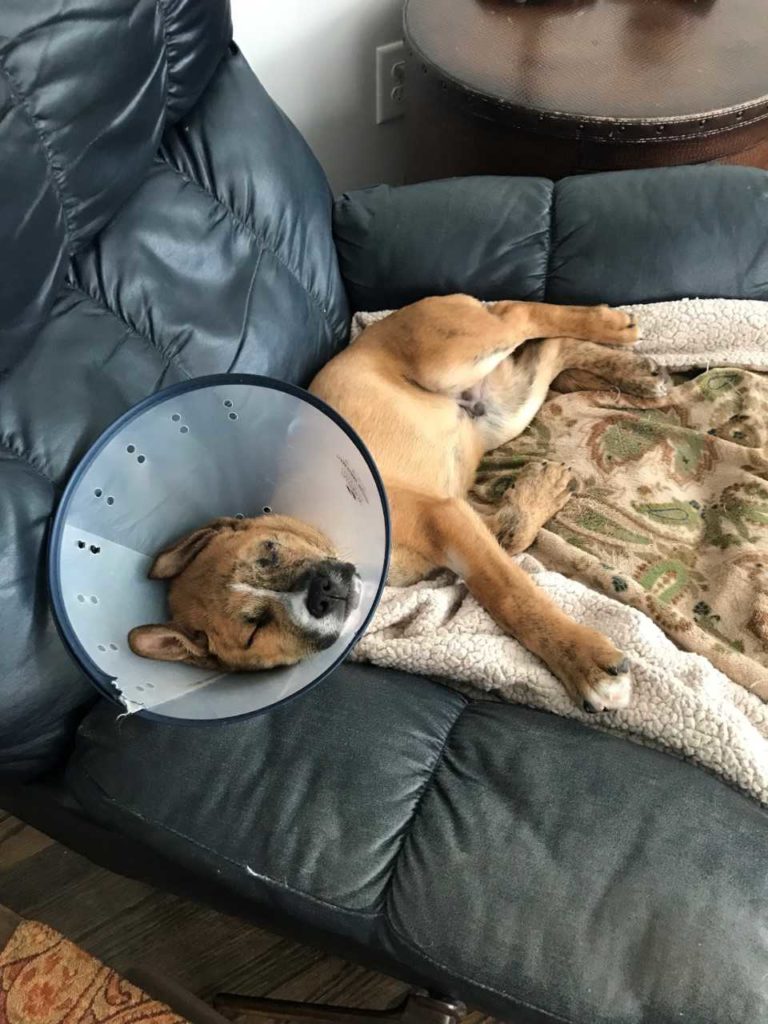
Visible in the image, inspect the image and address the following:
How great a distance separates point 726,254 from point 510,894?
1625 mm

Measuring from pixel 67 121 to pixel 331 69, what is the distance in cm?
160

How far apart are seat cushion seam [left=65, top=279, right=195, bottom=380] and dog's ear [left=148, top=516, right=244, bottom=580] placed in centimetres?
32

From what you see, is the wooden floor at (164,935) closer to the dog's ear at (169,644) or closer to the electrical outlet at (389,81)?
the dog's ear at (169,644)

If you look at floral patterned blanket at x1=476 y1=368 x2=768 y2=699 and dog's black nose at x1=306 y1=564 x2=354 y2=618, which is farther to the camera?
floral patterned blanket at x1=476 y1=368 x2=768 y2=699

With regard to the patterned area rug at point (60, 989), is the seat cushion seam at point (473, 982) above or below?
above

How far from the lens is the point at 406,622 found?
171 cm

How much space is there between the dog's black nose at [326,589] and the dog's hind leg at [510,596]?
296mm

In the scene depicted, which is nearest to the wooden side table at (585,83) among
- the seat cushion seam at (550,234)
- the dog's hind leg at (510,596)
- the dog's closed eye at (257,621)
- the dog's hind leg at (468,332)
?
the seat cushion seam at (550,234)

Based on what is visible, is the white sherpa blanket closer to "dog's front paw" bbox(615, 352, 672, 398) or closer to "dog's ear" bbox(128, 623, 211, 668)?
"dog's ear" bbox(128, 623, 211, 668)

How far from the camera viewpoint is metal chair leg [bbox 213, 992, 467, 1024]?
56.1 inches

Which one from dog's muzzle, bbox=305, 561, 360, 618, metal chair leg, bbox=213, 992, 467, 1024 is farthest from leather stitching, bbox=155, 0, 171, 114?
metal chair leg, bbox=213, 992, 467, 1024

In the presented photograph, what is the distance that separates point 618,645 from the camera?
1.59 m

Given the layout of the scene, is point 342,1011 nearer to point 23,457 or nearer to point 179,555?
point 179,555

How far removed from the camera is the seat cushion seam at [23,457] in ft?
4.74
